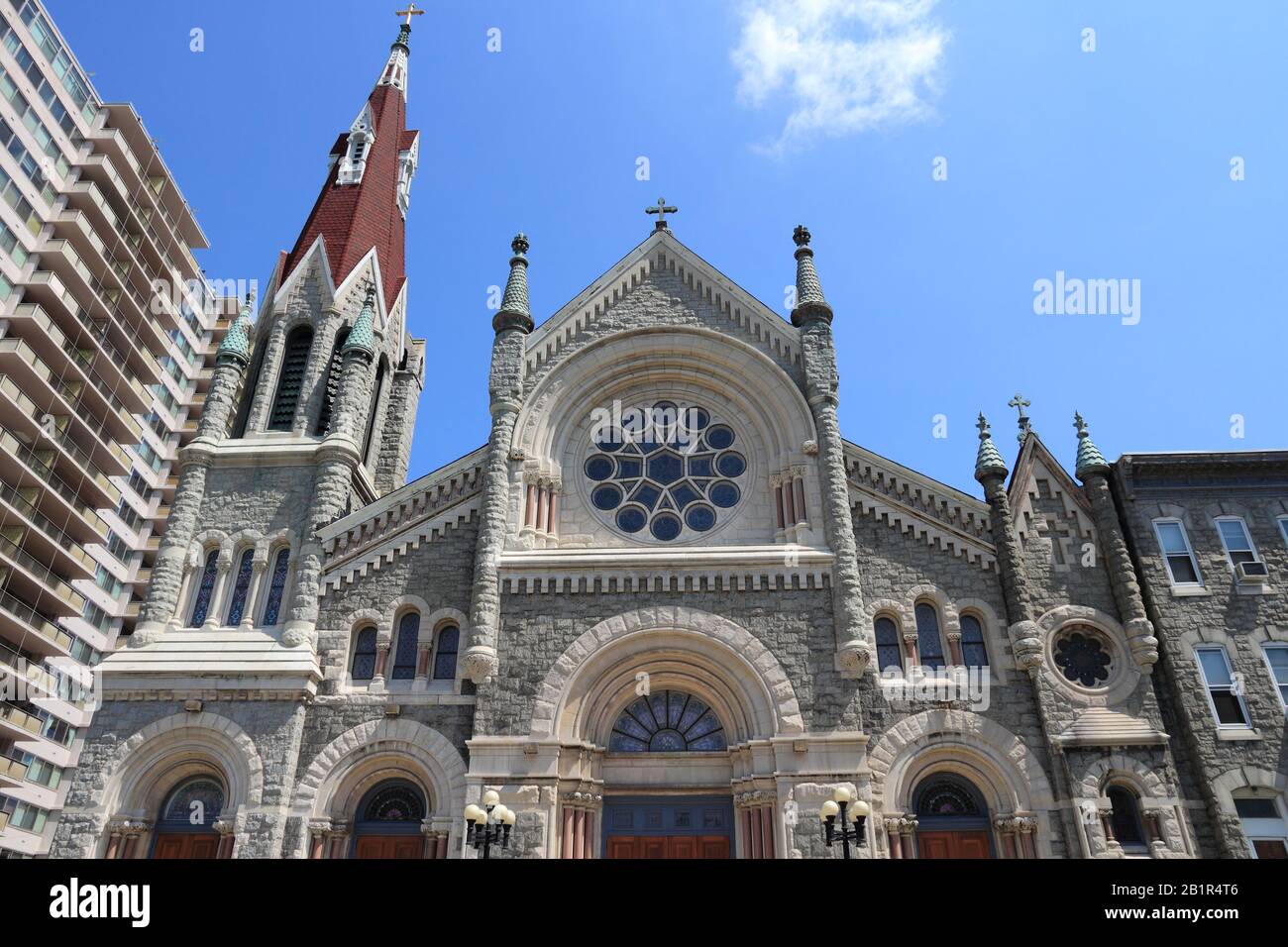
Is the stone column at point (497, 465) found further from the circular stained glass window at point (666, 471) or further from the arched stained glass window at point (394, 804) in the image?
the arched stained glass window at point (394, 804)

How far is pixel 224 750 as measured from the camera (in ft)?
59.0

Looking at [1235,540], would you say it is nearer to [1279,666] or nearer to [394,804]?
[1279,666]

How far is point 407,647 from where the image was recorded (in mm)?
19562

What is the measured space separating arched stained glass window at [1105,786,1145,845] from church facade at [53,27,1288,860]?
0.15 ft

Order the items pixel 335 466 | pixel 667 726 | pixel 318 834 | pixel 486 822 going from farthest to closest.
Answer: pixel 335 466, pixel 667 726, pixel 318 834, pixel 486 822

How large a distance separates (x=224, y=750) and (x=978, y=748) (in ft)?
50.3

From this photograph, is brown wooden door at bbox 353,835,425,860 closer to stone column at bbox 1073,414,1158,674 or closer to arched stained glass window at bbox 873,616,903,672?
arched stained glass window at bbox 873,616,903,672

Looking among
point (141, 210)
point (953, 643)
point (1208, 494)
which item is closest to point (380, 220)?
point (141, 210)

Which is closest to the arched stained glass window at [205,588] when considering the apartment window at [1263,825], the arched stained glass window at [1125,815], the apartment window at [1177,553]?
the arched stained glass window at [1125,815]

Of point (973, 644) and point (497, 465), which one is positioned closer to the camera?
point (973, 644)

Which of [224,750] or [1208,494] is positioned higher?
[1208,494]

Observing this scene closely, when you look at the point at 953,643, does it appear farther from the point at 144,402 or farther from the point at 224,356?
the point at 144,402

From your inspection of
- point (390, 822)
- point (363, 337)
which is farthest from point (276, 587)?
point (363, 337)

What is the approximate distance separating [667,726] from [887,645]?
5098mm
